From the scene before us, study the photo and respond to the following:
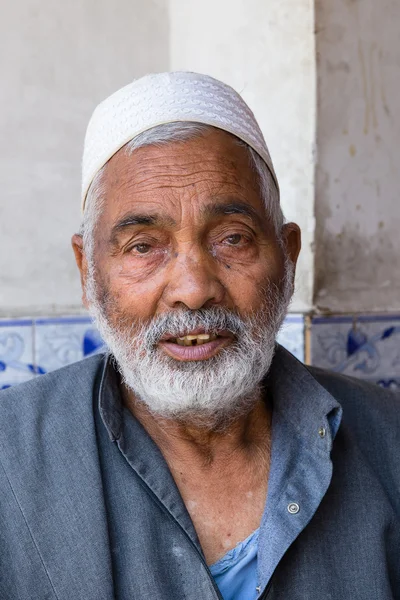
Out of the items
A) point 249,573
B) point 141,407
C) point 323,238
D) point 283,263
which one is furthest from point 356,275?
point 249,573

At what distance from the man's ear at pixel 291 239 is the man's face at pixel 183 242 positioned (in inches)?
6.3

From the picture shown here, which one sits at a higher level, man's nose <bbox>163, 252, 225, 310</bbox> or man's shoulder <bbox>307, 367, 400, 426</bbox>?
man's nose <bbox>163, 252, 225, 310</bbox>

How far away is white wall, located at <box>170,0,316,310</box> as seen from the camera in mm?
2650

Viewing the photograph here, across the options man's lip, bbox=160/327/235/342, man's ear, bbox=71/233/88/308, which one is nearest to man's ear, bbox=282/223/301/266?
man's lip, bbox=160/327/235/342

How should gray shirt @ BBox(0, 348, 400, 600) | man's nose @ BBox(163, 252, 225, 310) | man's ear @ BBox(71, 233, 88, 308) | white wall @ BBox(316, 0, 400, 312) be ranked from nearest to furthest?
gray shirt @ BBox(0, 348, 400, 600) < man's nose @ BBox(163, 252, 225, 310) < man's ear @ BBox(71, 233, 88, 308) < white wall @ BBox(316, 0, 400, 312)

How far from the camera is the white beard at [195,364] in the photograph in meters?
1.78

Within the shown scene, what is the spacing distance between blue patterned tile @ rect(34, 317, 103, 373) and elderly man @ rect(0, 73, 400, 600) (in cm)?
76

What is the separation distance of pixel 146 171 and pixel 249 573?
3.24ft

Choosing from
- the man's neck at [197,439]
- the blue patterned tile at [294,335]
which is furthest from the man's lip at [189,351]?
the blue patterned tile at [294,335]

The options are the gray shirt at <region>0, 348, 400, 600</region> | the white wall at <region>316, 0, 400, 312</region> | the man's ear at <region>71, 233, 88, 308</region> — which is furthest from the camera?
the white wall at <region>316, 0, 400, 312</region>

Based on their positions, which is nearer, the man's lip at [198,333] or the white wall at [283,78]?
the man's lip at [198,333]

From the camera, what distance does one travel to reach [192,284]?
1728 millimetres

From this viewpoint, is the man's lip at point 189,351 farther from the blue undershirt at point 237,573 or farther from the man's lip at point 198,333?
the blue undershirt at point 237,573

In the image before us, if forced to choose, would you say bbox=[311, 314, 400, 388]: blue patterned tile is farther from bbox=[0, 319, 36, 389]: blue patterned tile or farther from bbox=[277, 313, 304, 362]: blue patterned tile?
bbox=[0, 319, 36, 389]: blue patterned tile
